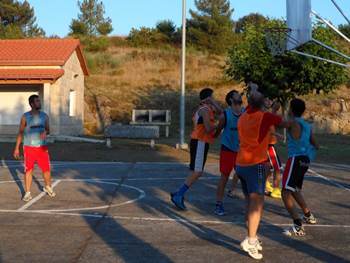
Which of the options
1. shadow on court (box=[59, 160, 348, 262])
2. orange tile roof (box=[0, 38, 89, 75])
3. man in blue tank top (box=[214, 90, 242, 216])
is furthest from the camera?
orange tile roof (box=[0, 38, 89, 75])

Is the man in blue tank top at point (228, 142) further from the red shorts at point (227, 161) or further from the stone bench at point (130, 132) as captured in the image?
the stone bench at point (130, 132)

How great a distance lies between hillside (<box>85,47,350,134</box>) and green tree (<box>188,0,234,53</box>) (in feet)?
14.8

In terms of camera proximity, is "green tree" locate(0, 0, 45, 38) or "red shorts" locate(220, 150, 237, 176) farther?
"green tree" locate(0, 0, 45, 38)

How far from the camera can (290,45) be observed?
546 inches

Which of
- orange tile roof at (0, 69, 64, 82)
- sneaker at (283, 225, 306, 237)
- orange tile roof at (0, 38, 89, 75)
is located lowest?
sneaker at (283, 225, 306, 237)

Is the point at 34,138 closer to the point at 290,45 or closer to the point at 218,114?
the point at 218,114

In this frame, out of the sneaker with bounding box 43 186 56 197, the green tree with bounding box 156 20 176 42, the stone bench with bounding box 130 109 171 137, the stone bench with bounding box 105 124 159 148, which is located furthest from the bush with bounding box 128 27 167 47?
the sneaker with bounding box 43 186 56 197

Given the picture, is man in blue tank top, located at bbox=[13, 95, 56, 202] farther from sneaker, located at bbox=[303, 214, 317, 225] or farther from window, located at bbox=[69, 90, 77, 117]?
window, located at bbox=[69, 90, 77, 117]

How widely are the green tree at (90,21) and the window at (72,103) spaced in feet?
125

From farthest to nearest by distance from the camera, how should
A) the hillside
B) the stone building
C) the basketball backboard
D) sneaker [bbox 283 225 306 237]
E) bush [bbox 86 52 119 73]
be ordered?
bush [bbox 86 52 119 73]
the hillside
the stone building
the basketball backboard
sneaker [bbox 283 225 306 237]

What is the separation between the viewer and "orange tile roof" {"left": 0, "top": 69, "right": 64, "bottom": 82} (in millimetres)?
25375

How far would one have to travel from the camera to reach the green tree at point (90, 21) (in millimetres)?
67312

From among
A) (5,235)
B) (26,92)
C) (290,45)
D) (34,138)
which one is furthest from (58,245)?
(26,92)

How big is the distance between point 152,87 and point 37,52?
17.4 metres
